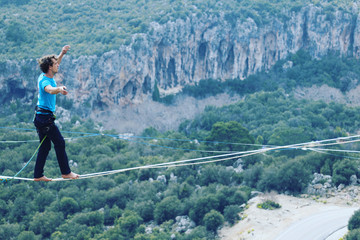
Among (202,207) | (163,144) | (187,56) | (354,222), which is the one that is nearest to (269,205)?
(202,207)

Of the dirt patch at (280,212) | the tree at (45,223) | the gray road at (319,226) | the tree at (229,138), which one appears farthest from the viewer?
the tree at (229,138)

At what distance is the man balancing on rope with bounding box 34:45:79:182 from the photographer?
452 inches

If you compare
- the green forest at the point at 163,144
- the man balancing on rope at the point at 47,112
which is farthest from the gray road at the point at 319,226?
the man balancing on rope at the point at 47,112

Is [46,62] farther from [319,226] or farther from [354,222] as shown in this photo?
[319,226]

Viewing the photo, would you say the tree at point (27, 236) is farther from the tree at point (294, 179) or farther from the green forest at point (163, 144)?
the tree at point (294, 179)

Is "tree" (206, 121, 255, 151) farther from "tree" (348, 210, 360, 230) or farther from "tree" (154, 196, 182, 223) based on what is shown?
"tree" (348, 210, 360, 230)

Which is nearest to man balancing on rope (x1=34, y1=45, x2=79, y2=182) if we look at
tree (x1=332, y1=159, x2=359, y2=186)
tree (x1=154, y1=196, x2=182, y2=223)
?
tree (x1=154, y1=196, x2=182, y2=223)

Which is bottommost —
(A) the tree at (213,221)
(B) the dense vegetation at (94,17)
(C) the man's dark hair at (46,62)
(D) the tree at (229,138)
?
(A) the tree at (213,221)

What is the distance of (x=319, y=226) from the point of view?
1282 inches

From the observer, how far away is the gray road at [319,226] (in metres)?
31.5

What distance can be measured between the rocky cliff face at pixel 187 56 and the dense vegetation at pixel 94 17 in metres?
1.10

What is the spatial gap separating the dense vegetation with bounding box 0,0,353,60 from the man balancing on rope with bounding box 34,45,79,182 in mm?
50216

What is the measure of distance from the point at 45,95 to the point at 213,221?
25545 millimetres

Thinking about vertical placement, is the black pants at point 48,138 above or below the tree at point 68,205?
above
